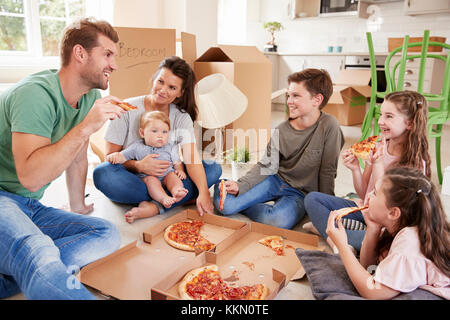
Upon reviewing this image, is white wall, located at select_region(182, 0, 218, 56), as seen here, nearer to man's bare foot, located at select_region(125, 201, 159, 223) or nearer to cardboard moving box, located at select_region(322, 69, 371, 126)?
cardboard moving box, located at select_region(322, 69, 371, 126)

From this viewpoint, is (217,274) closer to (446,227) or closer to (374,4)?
(446,227)

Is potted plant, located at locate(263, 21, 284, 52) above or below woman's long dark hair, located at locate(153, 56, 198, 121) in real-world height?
above

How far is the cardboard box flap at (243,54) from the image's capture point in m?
2.97

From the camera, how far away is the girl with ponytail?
165 cm

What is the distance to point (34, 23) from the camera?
11.3 feet

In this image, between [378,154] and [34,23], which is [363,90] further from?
[34,23]

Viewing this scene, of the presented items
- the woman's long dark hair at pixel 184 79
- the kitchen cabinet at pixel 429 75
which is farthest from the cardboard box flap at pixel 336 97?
the woman's long dark hair at pixel 184 79

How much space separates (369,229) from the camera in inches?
51.5

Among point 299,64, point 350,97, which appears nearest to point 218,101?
point 350,97

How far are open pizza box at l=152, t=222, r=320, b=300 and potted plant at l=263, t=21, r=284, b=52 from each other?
4.90 m

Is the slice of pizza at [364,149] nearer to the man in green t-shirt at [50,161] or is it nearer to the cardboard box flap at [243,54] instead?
the man in green t-shirt at [50,161]

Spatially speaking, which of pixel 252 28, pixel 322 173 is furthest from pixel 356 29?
pixel 322 173

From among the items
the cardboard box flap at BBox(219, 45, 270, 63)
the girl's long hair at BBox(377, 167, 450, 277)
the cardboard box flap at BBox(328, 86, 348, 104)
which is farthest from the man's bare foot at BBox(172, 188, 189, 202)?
the cardboard box flap at BBox(328, 86, 348, 104)

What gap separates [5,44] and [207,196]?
102 inches
